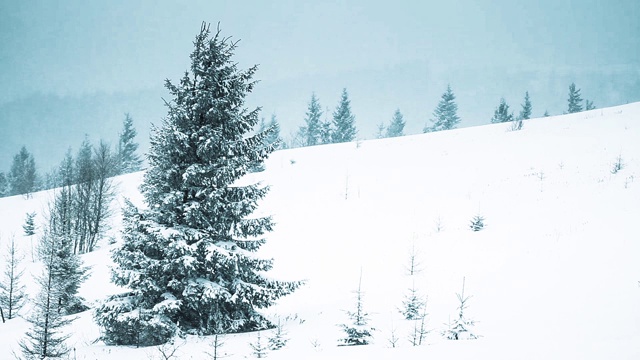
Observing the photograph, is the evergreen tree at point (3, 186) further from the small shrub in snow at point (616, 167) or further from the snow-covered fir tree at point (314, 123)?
the small shrub in snow at point (616, 167)

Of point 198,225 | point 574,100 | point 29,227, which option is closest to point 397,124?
point 574,100

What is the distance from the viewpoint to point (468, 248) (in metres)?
14.6

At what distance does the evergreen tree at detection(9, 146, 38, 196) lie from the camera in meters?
64.0

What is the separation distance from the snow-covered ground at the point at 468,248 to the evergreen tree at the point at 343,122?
1305 inches

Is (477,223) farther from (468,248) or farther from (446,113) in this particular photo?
(446,113)

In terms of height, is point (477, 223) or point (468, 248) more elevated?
point (477, 223)

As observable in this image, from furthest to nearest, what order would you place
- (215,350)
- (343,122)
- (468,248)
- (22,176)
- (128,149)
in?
(22,176) < (128,149) < (343,122) < (468,248) < (215,350)

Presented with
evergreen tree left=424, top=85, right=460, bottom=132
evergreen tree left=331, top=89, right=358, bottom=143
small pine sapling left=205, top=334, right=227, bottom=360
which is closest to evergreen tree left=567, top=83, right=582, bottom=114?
evergreen tree left=424, top=85, right=460, bottom=132

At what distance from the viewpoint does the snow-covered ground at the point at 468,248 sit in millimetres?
7277

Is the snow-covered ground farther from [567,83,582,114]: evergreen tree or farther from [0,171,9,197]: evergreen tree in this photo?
[0,171,9,197]: evergreen tree

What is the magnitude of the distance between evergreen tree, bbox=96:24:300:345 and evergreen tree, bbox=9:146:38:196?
65.5 m

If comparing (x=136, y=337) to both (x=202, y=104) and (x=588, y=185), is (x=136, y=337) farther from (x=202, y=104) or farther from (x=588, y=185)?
(x=588, y=185)

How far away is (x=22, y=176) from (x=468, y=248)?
8428 centimetres

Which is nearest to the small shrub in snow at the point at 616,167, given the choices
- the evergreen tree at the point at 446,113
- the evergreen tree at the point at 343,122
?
the evergreen tree at the point at 343,122
